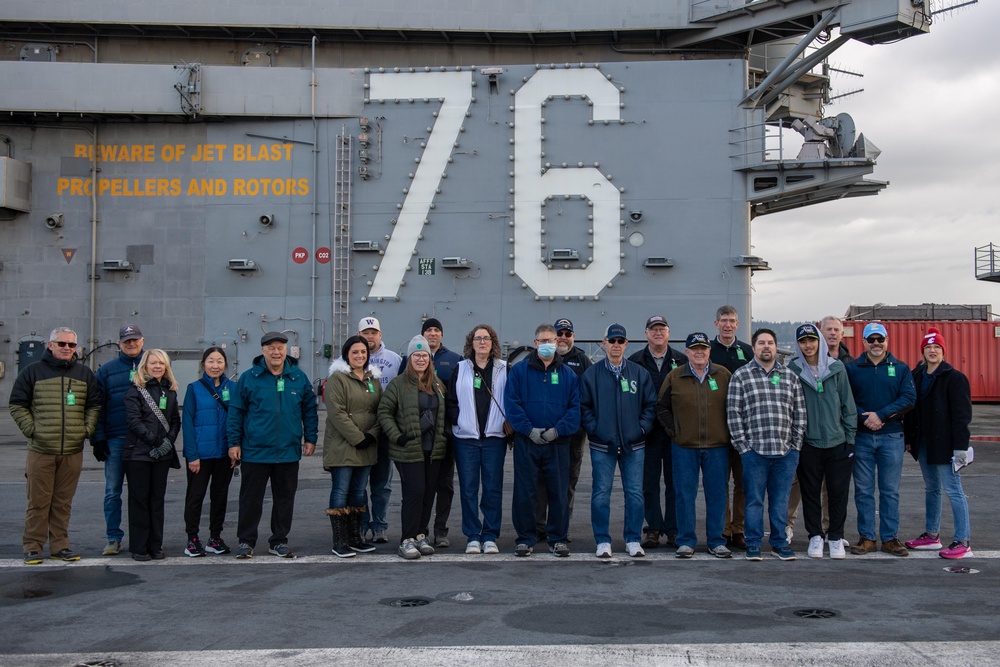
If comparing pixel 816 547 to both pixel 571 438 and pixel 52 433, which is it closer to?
pixel 571 438

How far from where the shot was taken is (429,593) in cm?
630

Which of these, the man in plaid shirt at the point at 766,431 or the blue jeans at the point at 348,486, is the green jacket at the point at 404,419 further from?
the man in plaid shirt at the point at 766,431

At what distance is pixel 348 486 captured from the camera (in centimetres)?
777

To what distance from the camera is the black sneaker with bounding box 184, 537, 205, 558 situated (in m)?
7.64

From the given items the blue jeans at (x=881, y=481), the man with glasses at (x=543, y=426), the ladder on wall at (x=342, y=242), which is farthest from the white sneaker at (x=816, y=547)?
the ladder on wall at (x=342, y=242)

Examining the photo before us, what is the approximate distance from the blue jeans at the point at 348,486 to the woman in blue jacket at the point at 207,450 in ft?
3.13

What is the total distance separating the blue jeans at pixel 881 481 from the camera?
25.2 ft

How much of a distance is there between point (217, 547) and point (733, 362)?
4.83 m

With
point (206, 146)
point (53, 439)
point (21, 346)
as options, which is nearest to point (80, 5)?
point (206, 146)

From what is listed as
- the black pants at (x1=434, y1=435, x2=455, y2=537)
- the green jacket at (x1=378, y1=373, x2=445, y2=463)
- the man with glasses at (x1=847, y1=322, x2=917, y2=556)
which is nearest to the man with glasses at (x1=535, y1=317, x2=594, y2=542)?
the black pants at (x1=434, y1=435, x2=455, y2=537)

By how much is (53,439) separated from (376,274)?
407 inches

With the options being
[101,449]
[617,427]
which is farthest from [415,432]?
[101,449]

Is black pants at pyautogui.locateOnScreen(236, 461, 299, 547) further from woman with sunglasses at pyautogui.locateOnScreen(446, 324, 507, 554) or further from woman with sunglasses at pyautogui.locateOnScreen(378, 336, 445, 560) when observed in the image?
woman with sunglasses at pyautogui.locateOnScreen(446, 324, 507, 554)

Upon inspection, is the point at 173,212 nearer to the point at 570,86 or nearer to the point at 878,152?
the point at 570,86
